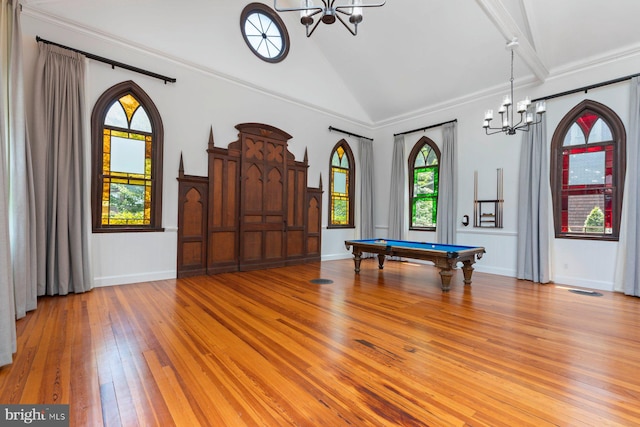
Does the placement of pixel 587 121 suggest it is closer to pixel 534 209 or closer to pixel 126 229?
pixel 534 209

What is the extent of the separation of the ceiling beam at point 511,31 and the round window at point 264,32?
425 centimetres

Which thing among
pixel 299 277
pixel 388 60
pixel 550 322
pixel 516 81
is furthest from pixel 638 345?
pixel 388 60

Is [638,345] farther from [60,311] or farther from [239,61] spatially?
[239,61]

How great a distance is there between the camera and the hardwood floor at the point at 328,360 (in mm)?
1728

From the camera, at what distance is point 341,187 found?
7973 millimetres

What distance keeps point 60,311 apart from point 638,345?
19.4ft

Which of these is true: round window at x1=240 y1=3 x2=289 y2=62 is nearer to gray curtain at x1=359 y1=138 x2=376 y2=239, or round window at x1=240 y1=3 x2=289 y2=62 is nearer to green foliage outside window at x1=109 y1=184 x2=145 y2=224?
gray curtain at x1=359 y1=138 x2=376 y2=239

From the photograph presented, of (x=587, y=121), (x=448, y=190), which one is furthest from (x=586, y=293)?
(x=448, y=190)

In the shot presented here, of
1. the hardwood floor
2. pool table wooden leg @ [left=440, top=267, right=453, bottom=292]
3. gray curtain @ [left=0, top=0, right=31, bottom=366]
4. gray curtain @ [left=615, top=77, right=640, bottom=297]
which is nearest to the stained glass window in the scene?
pool table wooden leg @ [left=440, top=267, right=453, bottom=292]

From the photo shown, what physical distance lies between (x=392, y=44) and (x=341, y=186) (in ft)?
11.3

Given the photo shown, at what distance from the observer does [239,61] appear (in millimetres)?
5957

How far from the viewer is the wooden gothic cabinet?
5410 millimetres

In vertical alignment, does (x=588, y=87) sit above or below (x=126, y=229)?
above

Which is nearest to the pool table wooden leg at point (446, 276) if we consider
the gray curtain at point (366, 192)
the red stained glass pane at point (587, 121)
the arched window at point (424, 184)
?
the arched window at point (424, 184)
